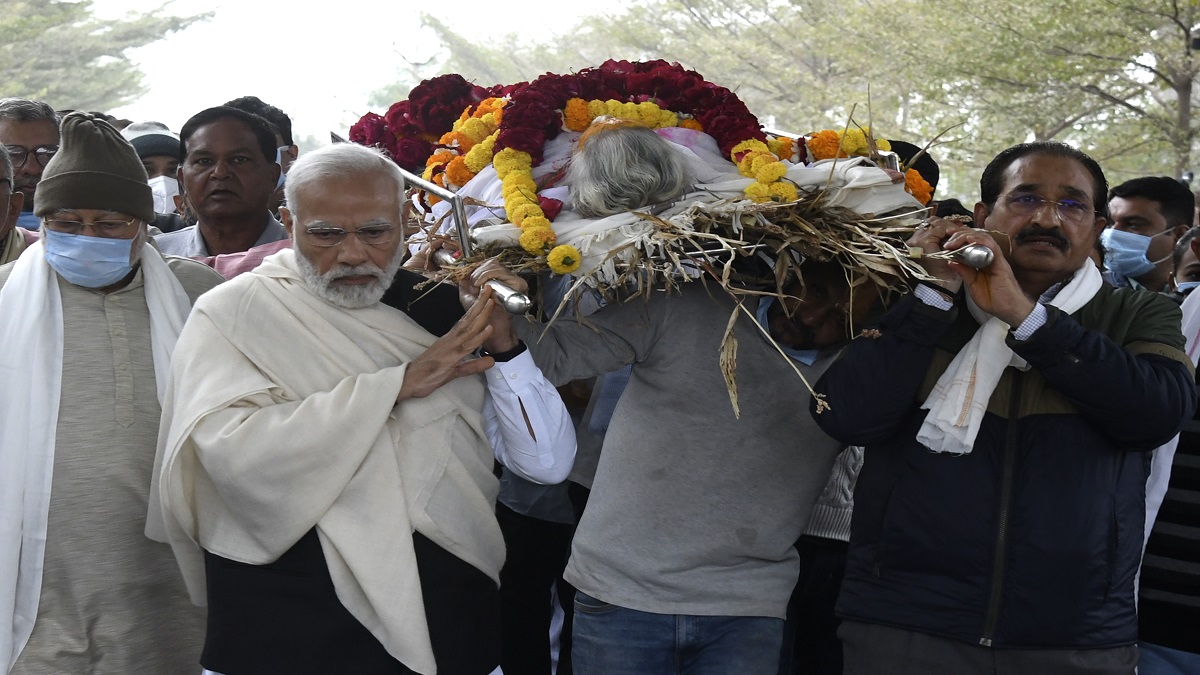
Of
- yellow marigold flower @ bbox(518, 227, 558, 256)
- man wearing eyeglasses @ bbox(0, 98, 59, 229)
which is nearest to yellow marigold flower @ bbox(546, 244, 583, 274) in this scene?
yellow marigold flower @ bbox(518, 227, 558, 256)

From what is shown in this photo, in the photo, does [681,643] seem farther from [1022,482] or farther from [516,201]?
[516,201]

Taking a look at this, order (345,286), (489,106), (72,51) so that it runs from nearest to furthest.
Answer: (345,286) < (489,106) < (72,51)

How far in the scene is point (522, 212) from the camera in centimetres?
289

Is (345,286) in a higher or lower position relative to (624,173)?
lower

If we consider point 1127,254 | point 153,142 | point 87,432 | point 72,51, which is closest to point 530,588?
point 87,432

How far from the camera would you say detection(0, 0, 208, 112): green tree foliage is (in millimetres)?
21625

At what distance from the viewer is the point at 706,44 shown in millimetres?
20078

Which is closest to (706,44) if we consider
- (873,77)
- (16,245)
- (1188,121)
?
(873,77)

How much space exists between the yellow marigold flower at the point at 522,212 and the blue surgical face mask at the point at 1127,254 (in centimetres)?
344

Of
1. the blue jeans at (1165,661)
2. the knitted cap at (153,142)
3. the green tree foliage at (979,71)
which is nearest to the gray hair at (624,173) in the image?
the blue jeans at (1165,661)

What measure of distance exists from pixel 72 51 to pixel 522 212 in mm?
24201

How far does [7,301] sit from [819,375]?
2259 millimetres

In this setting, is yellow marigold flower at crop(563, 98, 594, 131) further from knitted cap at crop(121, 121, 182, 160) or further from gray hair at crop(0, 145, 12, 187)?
knitted cap at crop(121, 121, 182, 160)

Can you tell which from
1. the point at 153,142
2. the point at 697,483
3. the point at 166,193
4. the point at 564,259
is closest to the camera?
the point at 564,259
